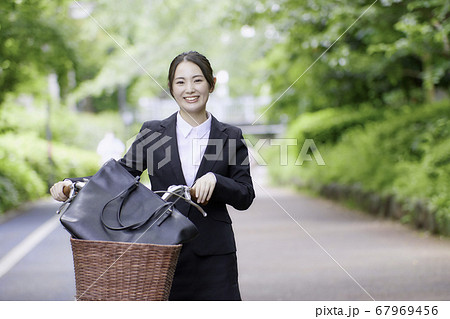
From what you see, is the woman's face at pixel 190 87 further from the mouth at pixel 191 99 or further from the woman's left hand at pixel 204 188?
the woman's left hand at pixel 204 188

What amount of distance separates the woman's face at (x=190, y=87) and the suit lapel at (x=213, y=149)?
0.11m

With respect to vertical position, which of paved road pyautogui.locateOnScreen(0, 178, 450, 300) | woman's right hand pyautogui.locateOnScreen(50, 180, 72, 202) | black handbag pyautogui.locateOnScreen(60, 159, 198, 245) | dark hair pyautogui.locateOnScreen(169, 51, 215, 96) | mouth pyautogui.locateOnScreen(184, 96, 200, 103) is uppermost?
dark hair pyautogui.locateOnScreen(169, 51, 215, 96)

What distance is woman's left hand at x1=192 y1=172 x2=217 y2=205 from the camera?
2711mm

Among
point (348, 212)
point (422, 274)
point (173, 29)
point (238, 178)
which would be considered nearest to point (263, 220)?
point (348, 212)

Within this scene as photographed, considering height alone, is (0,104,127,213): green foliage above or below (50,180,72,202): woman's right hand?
above

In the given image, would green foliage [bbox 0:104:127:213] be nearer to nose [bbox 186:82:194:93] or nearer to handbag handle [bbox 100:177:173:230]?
nose [bbox 186:82:194:93]

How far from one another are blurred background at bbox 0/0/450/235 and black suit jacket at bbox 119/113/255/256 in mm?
4688

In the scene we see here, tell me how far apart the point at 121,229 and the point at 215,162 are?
70 centimetres

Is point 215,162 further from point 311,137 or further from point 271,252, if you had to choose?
point 311,137

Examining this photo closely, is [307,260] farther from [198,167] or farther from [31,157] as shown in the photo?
[31,157]

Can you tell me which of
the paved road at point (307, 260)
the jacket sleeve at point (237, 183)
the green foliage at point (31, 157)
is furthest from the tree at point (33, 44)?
the jacket sleeve at point (237, 183)

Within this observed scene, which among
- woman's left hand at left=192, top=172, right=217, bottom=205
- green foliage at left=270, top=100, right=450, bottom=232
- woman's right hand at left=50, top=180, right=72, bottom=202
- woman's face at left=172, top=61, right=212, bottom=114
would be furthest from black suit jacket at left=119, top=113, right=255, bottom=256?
green foliage at left=270, top=100, right=450, bottom=232

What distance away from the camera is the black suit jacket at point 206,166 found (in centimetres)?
305

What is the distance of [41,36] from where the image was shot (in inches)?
495
